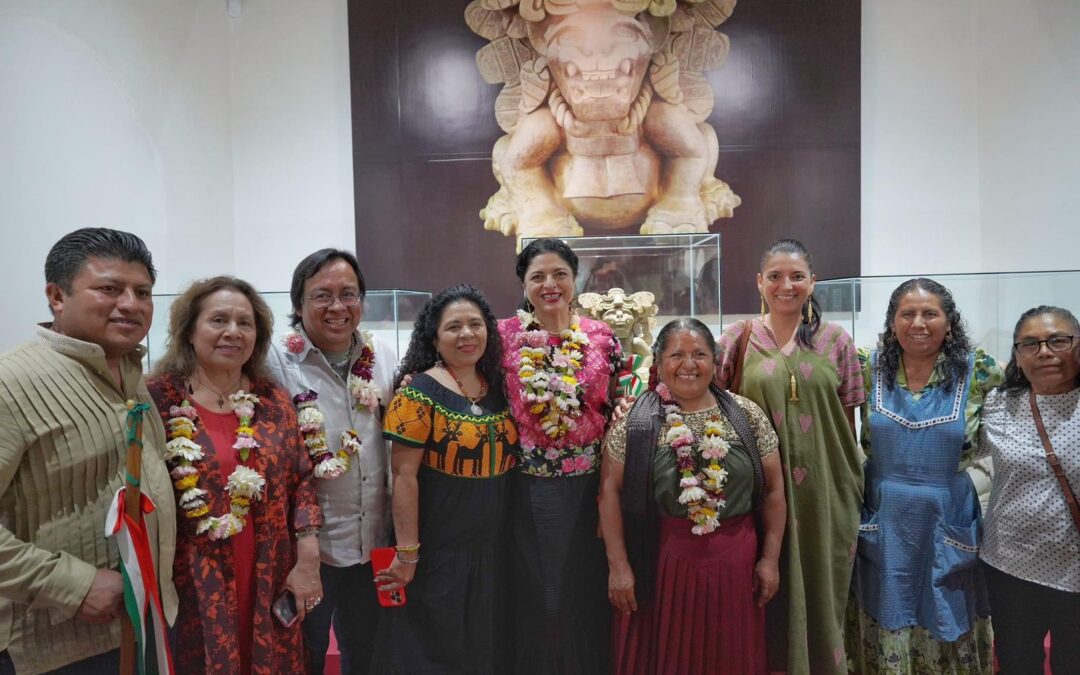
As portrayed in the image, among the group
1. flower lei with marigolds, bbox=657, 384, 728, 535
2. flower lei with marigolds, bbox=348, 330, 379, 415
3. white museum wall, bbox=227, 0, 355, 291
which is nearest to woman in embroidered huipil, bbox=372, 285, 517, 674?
flower lei with marigolds, bbox=348, 330, 379, 415

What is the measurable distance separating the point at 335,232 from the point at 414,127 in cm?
109

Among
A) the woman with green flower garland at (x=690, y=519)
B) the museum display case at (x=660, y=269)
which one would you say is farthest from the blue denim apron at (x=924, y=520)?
the museum display case at (x=660, y=269)

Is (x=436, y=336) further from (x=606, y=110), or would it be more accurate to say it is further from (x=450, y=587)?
(x=606, y=110)

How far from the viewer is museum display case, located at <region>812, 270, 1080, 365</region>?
128 inches

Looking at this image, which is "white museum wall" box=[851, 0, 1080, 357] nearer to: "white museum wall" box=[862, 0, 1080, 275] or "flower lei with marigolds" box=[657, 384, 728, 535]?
"white museum wall" box=[862, 0, 1080, 275]

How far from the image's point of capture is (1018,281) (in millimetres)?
3379

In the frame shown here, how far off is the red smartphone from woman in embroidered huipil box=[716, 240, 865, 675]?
56.5 inches

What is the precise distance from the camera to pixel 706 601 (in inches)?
83.1

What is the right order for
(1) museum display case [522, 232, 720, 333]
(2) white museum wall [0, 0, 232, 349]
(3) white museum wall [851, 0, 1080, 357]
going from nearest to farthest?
1. (2) white museum wall [0, 0, 232, 349]
2. (1) museum display case [522, 232, 720, 333]
3. (3) white museum wall [851, 0, 1080, 357]

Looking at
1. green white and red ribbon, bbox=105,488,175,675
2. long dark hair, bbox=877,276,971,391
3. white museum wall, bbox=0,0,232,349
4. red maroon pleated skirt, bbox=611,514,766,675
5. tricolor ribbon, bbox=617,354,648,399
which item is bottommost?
red maroon pleated skirt, bbox=611,514,766,675

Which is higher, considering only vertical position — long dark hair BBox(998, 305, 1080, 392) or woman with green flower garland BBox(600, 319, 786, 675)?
long dark hair BBox(998, 305, 1080, 392)

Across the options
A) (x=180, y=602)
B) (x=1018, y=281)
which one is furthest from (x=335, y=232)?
(x=1018, y=281)

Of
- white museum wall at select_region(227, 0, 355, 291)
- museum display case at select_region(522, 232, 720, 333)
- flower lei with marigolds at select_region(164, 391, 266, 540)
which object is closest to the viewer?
flower lei with marigolds at select_region(164, 391, 266, 540)

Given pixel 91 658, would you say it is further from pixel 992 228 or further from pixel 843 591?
pixel 992 228
